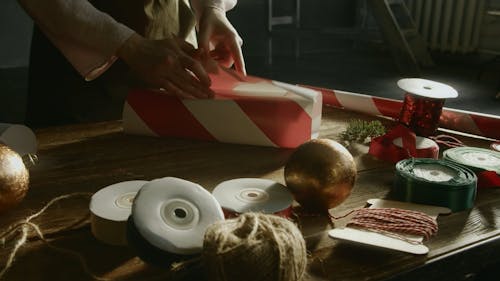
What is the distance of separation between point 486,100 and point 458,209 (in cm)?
302

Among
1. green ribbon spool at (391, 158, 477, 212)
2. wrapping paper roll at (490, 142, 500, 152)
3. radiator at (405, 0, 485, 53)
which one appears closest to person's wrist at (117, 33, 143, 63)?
green ribbon spool at (391, 158, 477, 212)

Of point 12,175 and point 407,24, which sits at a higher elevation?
point 12,175

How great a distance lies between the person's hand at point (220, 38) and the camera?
1309 mm

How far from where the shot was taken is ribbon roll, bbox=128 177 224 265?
614 millimetres

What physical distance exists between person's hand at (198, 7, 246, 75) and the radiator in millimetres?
3884

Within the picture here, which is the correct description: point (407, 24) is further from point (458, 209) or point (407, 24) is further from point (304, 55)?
point (458, 209)

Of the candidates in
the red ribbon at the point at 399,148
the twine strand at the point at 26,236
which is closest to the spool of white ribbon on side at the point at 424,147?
the red ribbon at the point at 399,148

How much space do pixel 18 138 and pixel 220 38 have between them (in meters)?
0.55

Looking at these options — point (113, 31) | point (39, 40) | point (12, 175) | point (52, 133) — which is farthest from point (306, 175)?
point (39, 40)

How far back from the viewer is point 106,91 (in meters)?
1.32

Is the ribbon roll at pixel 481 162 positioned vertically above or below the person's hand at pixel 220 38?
below

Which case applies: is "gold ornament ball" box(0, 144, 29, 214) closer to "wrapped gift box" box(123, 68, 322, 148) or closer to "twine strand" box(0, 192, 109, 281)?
"twine strand" box(0, 192, 109, 281)

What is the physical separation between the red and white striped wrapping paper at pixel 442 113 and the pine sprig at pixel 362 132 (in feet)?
0.53

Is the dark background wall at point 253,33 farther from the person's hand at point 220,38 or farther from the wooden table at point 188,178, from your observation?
the wooden table at point 188,178
